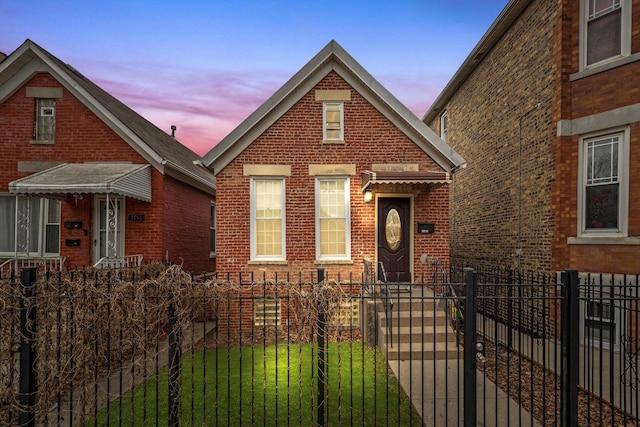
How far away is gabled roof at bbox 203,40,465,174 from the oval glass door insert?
211 cm

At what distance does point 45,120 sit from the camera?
37.8 ft

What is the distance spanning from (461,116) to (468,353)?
13.1m

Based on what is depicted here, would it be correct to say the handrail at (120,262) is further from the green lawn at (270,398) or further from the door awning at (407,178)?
the door awning at (407,178)

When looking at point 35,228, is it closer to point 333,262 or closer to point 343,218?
point 333,262

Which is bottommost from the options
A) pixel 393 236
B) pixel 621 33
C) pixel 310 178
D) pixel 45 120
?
pixel 393 236

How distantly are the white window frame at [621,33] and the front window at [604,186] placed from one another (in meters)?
1.79

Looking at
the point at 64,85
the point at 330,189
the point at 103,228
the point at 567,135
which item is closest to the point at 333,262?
the point at 330,189

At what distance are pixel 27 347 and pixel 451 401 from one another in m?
6.51

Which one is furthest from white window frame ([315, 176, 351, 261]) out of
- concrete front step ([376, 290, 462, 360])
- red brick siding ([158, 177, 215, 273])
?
red brick siding ([158, 177, 215, 273])

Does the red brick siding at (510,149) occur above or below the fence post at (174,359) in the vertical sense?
above

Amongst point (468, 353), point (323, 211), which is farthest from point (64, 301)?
point (323, 211)

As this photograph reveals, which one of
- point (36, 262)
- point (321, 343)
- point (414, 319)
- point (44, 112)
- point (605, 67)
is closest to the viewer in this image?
point (321, 343)

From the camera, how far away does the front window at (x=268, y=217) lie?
1103 centimetres

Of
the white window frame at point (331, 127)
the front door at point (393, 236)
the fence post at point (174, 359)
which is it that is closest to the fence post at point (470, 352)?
the fence post at point (174, 359)
